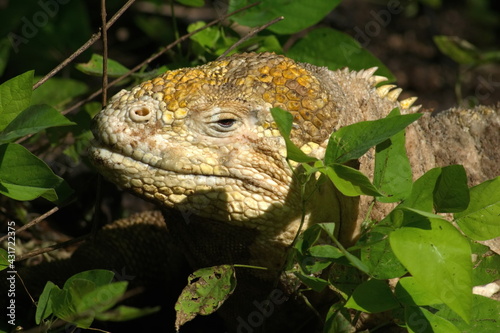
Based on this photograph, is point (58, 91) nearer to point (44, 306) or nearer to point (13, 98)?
point (13, 98)

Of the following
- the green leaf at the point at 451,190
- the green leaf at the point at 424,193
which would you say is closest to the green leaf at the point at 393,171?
the green leaf at the point at 424,193

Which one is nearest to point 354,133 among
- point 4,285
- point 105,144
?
point 105,144

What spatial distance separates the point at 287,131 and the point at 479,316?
41.5 inches

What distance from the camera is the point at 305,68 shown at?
335cm

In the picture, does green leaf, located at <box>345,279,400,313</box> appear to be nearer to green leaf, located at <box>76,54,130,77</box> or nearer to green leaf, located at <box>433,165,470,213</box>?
green leaf, located at <box>433,165,470,213</box>

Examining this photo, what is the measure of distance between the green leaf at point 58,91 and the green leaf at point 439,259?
121 inches

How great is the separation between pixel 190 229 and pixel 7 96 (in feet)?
3.17

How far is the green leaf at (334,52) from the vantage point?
4.32 meters

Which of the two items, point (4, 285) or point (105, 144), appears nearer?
point (105, 144)

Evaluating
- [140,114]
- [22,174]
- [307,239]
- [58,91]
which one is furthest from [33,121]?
[58,91]

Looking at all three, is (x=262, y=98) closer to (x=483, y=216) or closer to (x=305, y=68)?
(x=305, y=68)

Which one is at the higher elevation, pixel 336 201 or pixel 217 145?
pixel 217 145

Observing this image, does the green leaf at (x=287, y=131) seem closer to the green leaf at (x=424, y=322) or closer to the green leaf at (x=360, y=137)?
the green leaf at (x=360, y=137)

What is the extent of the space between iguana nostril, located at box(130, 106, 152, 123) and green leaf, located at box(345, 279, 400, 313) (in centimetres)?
110
